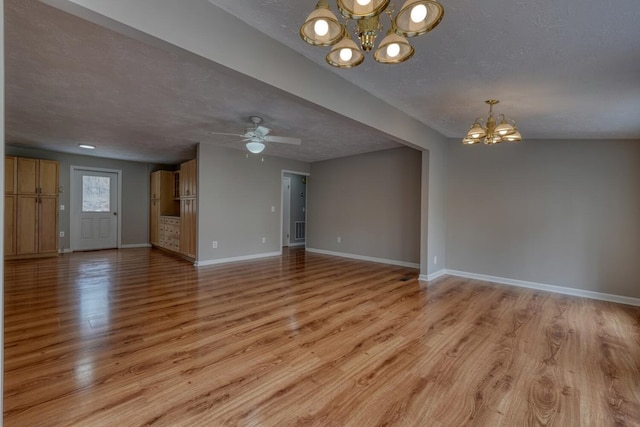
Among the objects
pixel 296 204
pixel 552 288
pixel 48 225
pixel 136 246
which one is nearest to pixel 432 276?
pixel 552 288

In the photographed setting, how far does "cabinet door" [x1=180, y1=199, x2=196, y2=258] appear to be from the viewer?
18.8ft

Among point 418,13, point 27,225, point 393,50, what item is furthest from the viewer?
point 27,225

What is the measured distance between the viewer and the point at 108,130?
454 centimetres

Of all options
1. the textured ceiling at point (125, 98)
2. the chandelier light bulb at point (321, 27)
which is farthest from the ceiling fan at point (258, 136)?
the chandelier light bulb at point (321, 27)

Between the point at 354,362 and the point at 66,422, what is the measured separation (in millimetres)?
1751

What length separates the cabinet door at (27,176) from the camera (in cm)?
574

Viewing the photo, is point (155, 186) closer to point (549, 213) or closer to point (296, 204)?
point (296, 204)

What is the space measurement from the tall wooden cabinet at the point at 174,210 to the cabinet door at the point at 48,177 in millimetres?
1978

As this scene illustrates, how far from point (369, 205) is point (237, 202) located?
282 cm

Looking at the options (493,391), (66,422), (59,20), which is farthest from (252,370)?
(59,20)

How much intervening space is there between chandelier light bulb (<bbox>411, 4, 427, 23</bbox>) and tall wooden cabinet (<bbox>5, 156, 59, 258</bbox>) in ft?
24.9

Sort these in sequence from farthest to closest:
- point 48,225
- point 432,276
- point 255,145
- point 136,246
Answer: point 136,246
point 48,225
point 432,276
point 255,145

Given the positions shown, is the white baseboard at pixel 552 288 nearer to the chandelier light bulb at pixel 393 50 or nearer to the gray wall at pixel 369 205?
the gray wall at pixel 369 205

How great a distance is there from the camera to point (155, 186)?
7.68 metres
